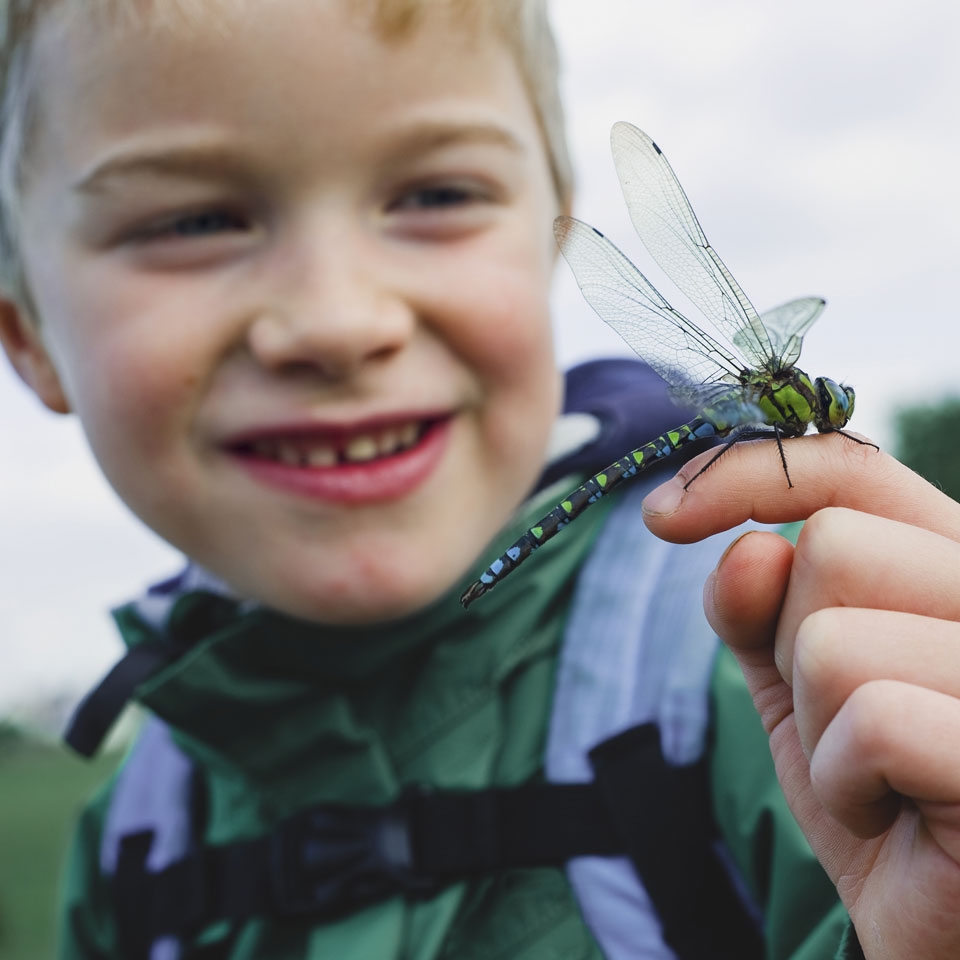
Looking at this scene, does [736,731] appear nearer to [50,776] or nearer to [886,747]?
[886,747]

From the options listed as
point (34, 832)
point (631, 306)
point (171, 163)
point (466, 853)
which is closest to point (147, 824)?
point (466, 853)

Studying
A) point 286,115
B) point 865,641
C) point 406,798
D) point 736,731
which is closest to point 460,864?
point 406,798

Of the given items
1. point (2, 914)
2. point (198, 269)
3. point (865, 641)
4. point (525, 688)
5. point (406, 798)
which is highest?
point (198, 269)

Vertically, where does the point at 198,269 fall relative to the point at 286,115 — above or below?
below

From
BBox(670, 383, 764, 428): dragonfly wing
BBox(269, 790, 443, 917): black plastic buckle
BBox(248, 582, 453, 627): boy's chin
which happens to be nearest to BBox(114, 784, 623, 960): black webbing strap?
BBox(269, 790, 443, 917): black plastic buckle

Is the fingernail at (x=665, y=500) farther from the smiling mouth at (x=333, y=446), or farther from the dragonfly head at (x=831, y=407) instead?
the smiling mouth at (x=333, y=446)

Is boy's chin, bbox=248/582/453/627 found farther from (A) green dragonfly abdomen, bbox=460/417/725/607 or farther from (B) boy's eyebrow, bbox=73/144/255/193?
(B) boy's eyebrow, bbox=73/144/255/193
